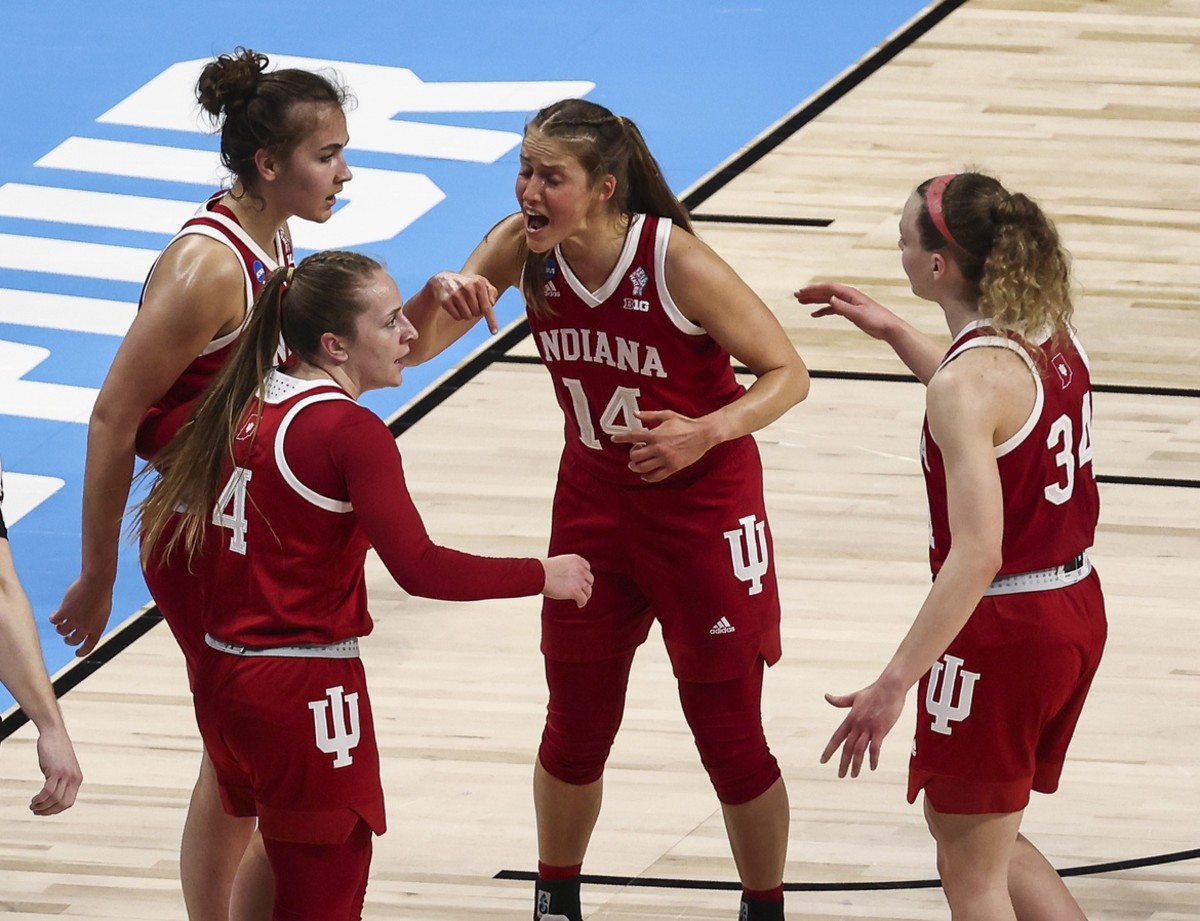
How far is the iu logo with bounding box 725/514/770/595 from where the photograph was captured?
4.31 meters

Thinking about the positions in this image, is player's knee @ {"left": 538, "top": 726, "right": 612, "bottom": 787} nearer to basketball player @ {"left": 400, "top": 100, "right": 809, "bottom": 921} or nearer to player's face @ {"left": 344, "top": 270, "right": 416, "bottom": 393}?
basketball player @ {"left": 400, "top": 100, "right": 809, "bottom": 921}

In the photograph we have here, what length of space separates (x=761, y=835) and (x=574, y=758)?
373mm

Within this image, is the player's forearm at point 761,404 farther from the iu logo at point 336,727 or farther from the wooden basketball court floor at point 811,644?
the wooden basketball court floor at point 811,644

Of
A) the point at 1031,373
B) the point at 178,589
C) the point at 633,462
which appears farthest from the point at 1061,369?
the point at 178,589

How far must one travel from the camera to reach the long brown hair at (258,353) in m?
3.64

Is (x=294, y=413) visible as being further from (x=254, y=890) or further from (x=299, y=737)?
(x=254, y=890)

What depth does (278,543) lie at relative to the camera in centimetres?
356

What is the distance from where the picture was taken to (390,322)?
12.0 ft

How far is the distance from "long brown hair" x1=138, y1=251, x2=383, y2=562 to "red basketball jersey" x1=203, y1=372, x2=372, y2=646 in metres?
0.03

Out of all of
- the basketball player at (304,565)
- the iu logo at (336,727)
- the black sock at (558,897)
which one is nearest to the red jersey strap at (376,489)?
the basketball player at (304,565)

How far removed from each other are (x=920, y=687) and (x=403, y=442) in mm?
3456

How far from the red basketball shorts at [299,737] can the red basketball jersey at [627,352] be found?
0.81m

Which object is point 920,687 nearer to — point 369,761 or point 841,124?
point 369,761

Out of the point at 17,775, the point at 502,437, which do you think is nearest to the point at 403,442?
the point at 502,437
